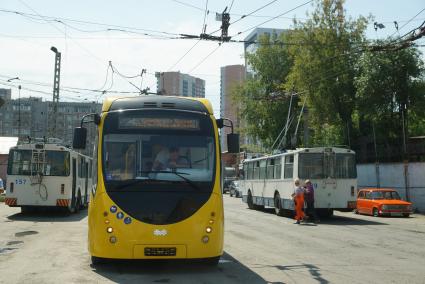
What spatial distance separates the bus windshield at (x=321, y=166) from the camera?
23109 mm

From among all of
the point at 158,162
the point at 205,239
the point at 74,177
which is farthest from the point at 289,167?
the point at 205,239

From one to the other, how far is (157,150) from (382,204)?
Answer: 61.0 ft

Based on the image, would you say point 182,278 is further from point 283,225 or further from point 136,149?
point 283,225

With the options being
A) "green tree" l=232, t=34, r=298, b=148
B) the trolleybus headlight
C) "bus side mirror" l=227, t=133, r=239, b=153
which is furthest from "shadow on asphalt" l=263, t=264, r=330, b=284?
"green tree" l=232, t=34, r=298, b=148

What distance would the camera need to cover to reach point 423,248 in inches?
525

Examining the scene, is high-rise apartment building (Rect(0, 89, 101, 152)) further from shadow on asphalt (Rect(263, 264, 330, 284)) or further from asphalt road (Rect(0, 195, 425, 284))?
shadow on asphalt (Rect(263, 264, 330, 284))

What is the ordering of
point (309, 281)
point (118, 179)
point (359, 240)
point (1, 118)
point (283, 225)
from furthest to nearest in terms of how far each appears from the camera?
point (1, 118), point (283, 225), point (359, 240), point (118, 179), point (309, 281)

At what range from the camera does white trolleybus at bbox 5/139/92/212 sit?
22.2m

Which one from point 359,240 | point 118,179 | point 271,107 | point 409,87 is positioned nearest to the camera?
point 118,179

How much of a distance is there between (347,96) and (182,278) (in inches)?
1234

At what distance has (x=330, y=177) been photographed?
23047mm

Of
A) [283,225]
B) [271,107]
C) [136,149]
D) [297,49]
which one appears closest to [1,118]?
[271,107]

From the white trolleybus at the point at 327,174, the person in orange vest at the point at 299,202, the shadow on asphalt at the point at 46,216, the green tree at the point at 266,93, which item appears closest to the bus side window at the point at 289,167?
the white trolleybus at the point at 327,174

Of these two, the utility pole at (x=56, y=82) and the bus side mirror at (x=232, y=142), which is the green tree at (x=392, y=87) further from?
the bus side mirror at (x=232, y=142)
